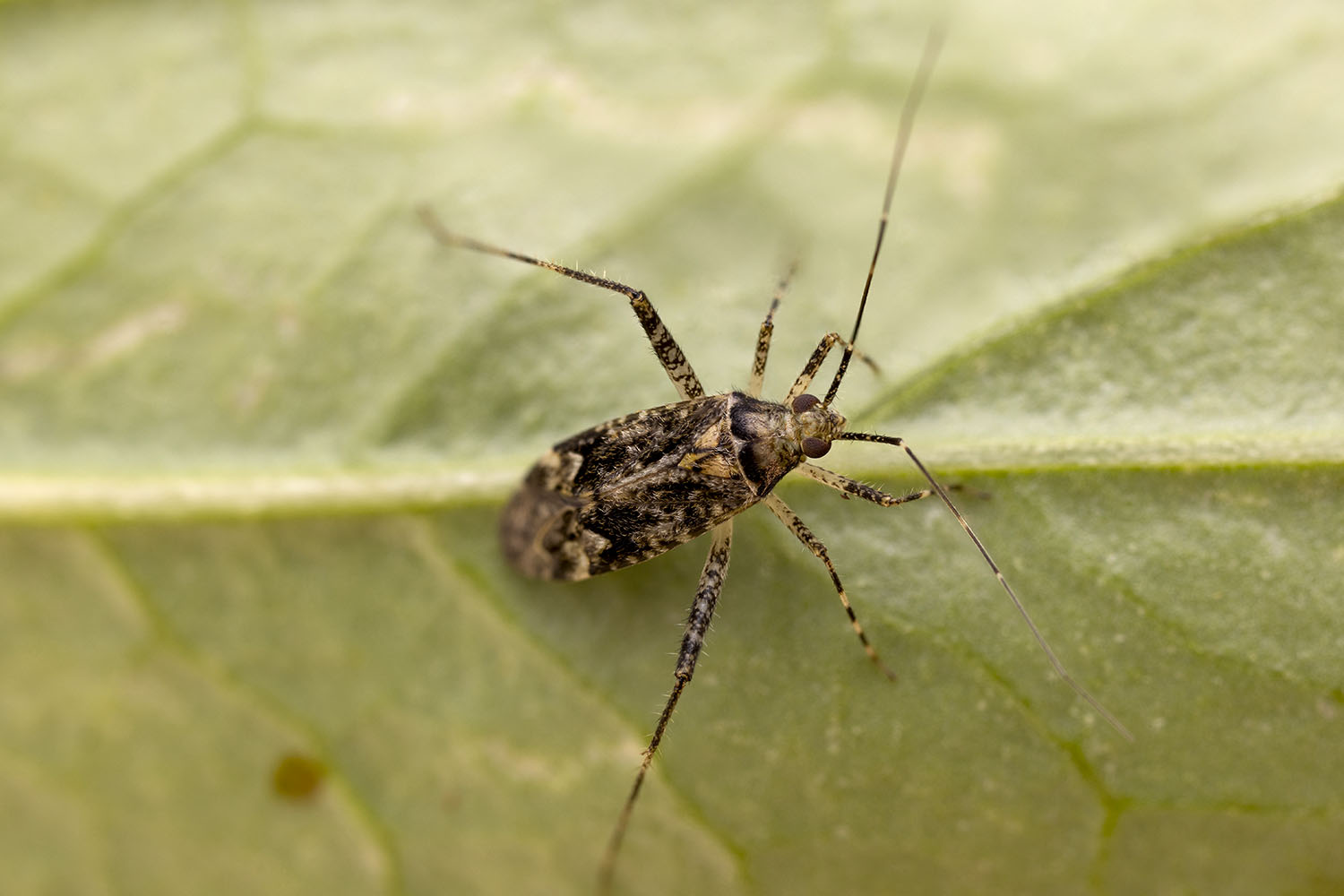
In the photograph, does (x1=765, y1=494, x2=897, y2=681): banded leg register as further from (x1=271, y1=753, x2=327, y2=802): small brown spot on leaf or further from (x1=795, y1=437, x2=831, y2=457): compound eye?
(x1=271, y1=753, x2=327, y2=802): small brown spot on leaf

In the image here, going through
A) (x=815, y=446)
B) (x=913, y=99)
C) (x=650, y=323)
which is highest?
(x=913, y=99)

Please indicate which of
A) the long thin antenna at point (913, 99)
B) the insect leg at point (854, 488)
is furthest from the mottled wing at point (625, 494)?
the long thin antenna at point (913, 99)

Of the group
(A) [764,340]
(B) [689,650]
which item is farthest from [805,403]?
(B) [689,650]

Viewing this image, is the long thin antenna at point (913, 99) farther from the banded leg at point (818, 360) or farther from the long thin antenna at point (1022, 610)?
the long thin antenna at point (1022, 610)

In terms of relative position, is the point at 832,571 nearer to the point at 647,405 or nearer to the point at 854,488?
the point at 854,488

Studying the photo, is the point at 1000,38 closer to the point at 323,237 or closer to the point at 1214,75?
the point at 1214,75

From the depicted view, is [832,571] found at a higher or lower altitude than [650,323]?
lower

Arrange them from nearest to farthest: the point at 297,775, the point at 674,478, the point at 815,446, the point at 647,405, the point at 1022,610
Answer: the point at 1022,610 → the point at 815,446 → the point at 674,478 → the point at 647,405 → the point at 297,775

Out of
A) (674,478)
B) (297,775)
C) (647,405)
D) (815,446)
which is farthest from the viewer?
(297,775)
